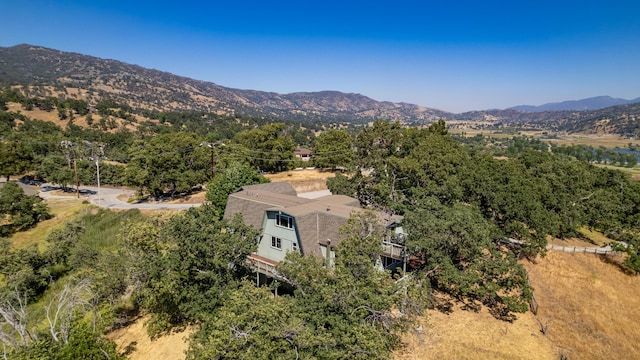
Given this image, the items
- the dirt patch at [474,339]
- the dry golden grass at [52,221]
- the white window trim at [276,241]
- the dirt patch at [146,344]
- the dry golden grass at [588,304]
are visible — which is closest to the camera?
the dirt patch at [474,339]

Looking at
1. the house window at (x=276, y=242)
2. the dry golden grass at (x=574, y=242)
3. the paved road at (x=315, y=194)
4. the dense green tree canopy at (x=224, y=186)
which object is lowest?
the dry golden grass at (x=574, y=242)

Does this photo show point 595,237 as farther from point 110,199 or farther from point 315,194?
point 110,199

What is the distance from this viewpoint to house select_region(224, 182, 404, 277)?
2458cm

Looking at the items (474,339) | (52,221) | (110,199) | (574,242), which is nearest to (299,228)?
(474,339)

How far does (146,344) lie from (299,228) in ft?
41.0

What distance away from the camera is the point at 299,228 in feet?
80.6

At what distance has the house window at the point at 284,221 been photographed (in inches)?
1017

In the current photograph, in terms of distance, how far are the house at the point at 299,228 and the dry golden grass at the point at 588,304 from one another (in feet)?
41.9

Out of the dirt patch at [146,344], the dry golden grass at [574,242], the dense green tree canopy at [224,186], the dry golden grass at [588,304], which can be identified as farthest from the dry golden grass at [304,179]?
the dirt patch at [146,344]

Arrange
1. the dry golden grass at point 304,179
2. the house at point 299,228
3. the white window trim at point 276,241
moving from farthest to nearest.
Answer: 1. the dry golden grass at point 304,179
2. the white window trim at point 276,241
3. the house at point 299,228

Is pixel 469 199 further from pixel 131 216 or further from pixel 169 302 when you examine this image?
pixel 131 216

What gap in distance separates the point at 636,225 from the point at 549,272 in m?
16.2

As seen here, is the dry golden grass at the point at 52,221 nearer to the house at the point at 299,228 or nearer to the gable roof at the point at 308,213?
the gable roof at the point at 308,213

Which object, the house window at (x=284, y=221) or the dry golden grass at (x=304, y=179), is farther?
the dry golden grass at (x=304, y=179)
